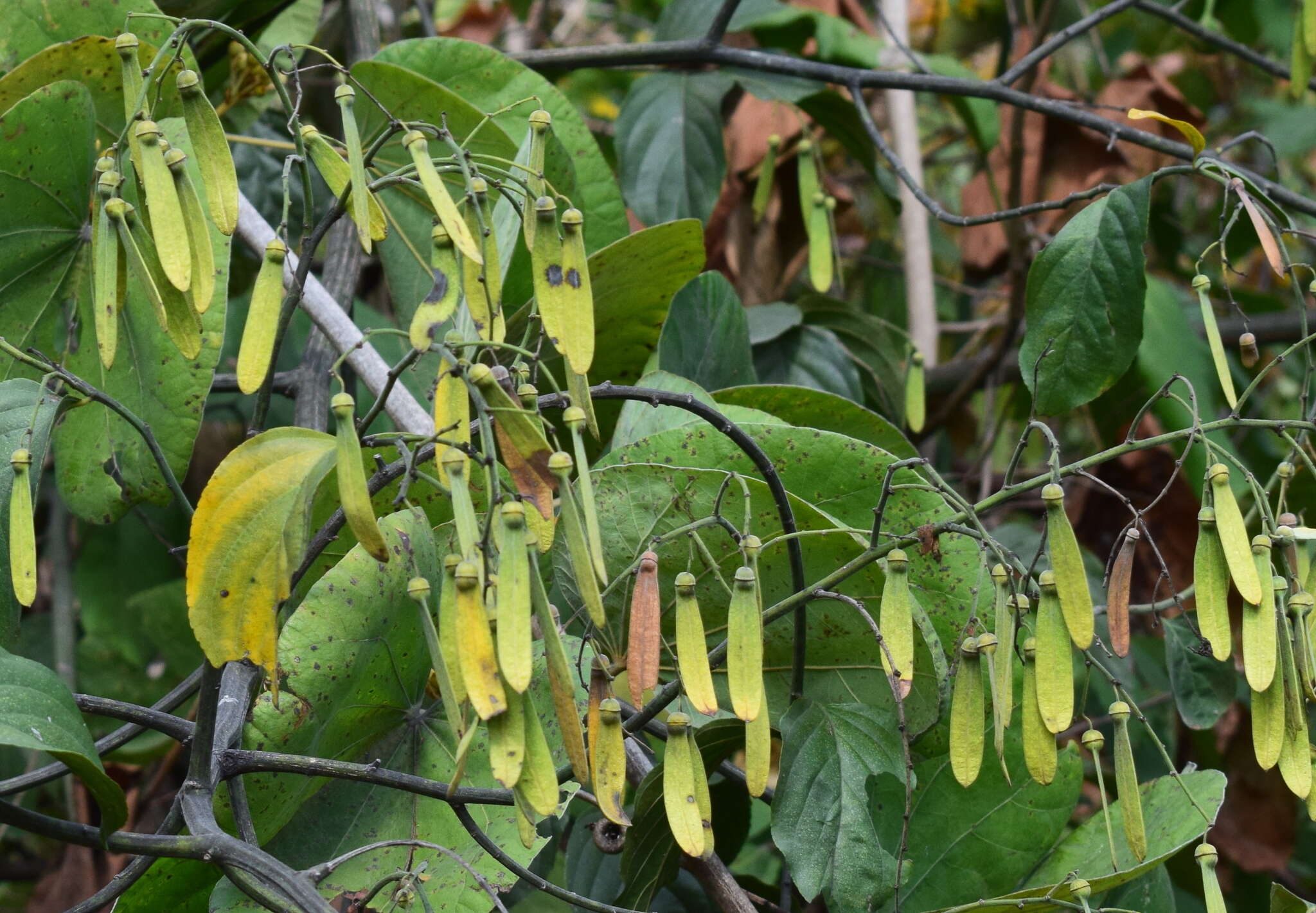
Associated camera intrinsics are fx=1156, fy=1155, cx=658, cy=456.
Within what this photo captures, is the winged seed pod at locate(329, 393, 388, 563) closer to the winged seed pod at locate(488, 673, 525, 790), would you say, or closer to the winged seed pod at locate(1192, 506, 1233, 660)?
the winged seed pod at locate(488, 673, 525, 790)

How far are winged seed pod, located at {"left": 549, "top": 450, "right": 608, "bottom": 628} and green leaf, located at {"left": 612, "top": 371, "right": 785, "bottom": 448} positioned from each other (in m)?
0.25

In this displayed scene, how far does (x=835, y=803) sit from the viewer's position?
0.51 metres

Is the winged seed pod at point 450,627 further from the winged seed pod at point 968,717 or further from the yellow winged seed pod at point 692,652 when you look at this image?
the winged seed pod at point 968,717

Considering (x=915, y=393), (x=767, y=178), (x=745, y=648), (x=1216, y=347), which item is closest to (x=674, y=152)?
(x=767, y=178)

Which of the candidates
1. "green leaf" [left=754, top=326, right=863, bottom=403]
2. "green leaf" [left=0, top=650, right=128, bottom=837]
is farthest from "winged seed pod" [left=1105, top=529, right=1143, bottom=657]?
"green leaf" [left=754, top=326, right=863, bottom=403]

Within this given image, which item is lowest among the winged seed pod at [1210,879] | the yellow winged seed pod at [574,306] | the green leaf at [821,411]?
the winged seed pod at [1210,879]

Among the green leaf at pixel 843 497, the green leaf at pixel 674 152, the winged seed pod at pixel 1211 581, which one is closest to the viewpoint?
the winged seed pod at pixel 1211 581

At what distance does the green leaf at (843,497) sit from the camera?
548 millimetres

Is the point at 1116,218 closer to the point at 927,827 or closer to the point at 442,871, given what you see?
the point at 927,827

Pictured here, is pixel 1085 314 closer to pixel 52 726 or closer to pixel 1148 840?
pixel 1148 840

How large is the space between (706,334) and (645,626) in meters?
0.39

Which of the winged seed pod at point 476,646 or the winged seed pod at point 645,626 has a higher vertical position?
the winged seed pod at point 476,646

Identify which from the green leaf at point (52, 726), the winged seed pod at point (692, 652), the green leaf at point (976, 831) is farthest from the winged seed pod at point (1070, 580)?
the green leaf at point (52, 726)

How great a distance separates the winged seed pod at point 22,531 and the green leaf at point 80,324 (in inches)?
5.6
